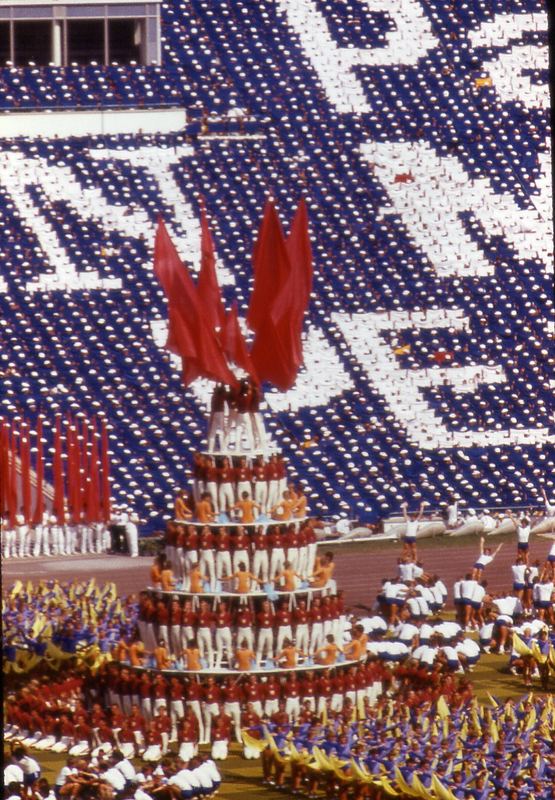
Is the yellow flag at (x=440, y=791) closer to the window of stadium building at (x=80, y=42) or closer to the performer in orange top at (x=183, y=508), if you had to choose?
the performer in orange top at (x=183, y=508)

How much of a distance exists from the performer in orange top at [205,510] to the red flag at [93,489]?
1535 centimetres

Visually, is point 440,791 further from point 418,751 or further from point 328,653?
point 328,653

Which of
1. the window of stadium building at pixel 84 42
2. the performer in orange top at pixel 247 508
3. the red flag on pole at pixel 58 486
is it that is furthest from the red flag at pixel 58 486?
the window of stadium building at pixel 84 42

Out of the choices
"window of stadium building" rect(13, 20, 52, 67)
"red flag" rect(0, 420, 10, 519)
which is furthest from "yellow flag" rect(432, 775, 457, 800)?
"window of stadium building" rect(13, 20, 52, 67)

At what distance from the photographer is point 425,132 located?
62.8m

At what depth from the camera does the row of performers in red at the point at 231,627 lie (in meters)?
33.0

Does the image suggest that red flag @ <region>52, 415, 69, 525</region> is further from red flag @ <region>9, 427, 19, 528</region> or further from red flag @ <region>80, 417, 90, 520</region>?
red flag @ <region>9, 427, 19, 528</region>

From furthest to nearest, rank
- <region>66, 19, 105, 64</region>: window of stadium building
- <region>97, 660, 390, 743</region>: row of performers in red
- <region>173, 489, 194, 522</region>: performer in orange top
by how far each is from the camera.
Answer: <region>66, 19, 105, 64</region>: window of stadium building < <region>173, 489, 194, 522</region>: performer in orange top < <region>97, 660, 390, 743</region>: row of performers in red

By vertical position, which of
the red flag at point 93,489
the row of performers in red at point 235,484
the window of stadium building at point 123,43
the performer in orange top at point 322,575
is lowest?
the red flag at point 93,489

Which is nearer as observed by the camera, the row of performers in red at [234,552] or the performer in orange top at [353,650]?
the row of performers in red at [234,552]

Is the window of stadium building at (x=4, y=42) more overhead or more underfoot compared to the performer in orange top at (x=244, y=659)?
more overhead

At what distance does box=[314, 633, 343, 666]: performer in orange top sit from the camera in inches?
1309

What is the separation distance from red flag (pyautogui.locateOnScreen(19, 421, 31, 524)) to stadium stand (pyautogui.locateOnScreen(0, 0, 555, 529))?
172 cm

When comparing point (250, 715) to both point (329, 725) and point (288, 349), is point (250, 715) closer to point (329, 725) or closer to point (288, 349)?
point (329, 725)
